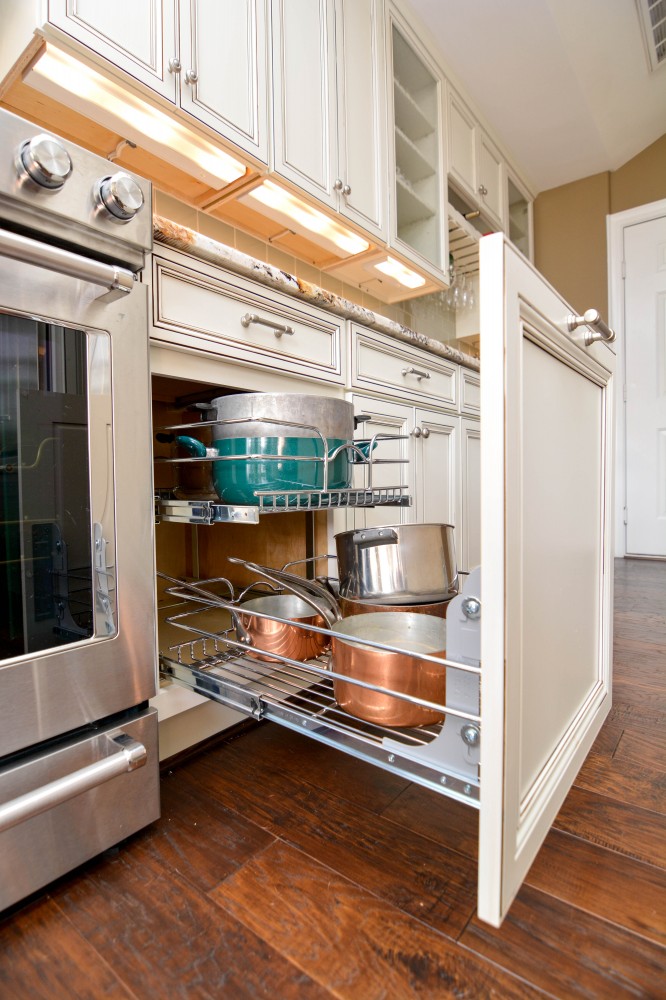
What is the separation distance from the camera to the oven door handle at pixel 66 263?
0.51m

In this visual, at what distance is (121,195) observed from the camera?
23.8 inches

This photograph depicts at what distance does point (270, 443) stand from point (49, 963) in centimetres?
64

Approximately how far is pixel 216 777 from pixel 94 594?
386 mm

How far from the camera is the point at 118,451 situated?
64 centimetres

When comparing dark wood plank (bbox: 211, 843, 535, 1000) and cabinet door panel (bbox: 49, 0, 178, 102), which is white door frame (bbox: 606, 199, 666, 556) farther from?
dark wood plank (bbox: 211, 843, 535, 1000)

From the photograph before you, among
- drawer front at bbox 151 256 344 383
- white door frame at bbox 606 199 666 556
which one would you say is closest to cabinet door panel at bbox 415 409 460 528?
drawer front at bbox 151 256 344 383

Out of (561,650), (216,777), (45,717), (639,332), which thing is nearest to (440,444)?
(561,650)

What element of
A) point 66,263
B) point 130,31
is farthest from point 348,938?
point 130,31

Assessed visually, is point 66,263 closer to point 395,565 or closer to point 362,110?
point 395,565

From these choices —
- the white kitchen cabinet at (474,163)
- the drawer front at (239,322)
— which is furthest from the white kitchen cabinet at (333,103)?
the white kitchen cabinet at (474,163)

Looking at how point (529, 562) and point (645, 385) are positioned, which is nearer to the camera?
point (529, 562)

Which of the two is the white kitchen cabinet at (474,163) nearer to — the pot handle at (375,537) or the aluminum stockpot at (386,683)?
the pot handle at (375,537)

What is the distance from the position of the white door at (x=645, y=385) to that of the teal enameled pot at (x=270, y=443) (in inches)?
111

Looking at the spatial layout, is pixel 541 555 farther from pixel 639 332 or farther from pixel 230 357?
Answer: pixel 639 332
